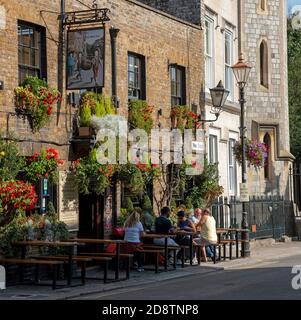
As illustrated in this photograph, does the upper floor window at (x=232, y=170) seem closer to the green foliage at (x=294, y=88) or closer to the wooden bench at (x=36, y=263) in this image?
the wooden bench at (x=36, y=263)

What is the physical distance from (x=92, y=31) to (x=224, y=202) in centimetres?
1056

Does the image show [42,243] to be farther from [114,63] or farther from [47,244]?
[114,63]

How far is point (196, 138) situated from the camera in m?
26.1

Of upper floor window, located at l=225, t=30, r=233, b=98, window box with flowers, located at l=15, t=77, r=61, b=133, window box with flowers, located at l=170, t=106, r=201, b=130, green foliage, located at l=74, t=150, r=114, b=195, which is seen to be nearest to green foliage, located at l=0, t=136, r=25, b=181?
window box with flowers, located at l=15, t=77, r=61, b=133

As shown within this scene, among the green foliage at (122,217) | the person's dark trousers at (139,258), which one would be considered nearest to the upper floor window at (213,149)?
the green foliage at (122,217)

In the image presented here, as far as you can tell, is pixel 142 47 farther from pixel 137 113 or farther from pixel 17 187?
pixel 17 187

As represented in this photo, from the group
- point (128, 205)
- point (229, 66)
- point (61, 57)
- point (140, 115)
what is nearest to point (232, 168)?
point (229, 66)

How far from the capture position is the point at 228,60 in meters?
30.9

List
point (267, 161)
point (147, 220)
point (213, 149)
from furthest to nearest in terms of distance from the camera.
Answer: point (267, 161), point (213, 149), point (147, 220)

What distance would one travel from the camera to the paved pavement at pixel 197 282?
1574 centimetres

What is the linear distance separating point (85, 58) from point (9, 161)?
3.57m

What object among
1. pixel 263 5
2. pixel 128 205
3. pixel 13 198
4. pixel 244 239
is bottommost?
pixel 244 239

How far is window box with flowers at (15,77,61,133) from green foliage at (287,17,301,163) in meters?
27.9
